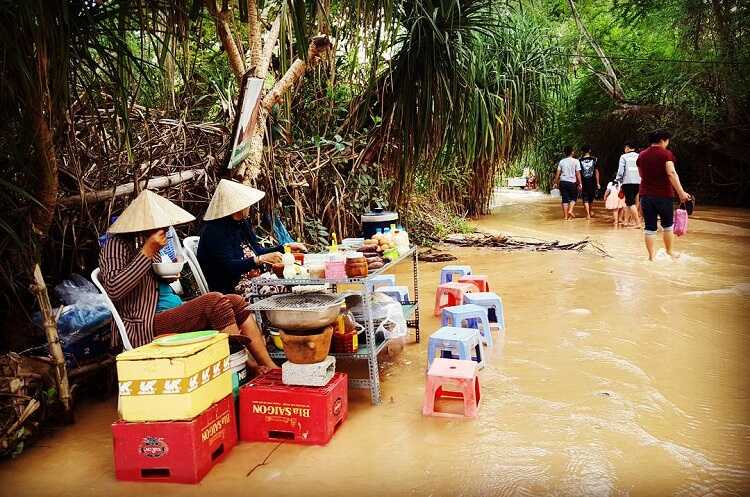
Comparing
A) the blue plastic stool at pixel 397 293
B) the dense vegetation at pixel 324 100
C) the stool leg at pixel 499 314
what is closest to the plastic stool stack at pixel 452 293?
the stool leg at pixel 499 314

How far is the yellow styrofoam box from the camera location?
8.38 ft

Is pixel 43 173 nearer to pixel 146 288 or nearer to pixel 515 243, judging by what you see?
pixel 146 288

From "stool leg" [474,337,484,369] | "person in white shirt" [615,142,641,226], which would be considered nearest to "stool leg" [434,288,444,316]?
"stool leg" [474,337,484,369]

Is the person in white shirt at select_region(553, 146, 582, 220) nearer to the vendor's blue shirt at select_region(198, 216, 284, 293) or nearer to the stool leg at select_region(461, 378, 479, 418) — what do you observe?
the vendor's blue shirt at select_region(198, 216, 284, 293)

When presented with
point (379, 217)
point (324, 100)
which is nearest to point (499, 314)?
point (379, 217)

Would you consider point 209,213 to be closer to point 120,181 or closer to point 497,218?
point 120,181

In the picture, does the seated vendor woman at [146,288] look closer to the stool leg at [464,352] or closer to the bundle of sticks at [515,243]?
the stool leg at [464,352]

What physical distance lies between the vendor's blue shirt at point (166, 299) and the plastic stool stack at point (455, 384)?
1518mm

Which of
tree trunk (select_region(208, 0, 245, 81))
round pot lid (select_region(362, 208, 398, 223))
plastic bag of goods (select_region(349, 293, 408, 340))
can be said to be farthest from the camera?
round pot lid (select_region(362, 208, 398, 223))

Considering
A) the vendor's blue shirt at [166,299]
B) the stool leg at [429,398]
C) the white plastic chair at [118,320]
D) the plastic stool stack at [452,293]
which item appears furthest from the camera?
the plastic stool stack at [452,293]

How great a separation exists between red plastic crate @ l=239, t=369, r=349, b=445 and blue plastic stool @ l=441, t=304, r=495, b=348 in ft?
4.99

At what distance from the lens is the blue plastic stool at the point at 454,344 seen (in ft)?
12.0

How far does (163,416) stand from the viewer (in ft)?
8.49

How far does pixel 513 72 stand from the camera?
926cm
